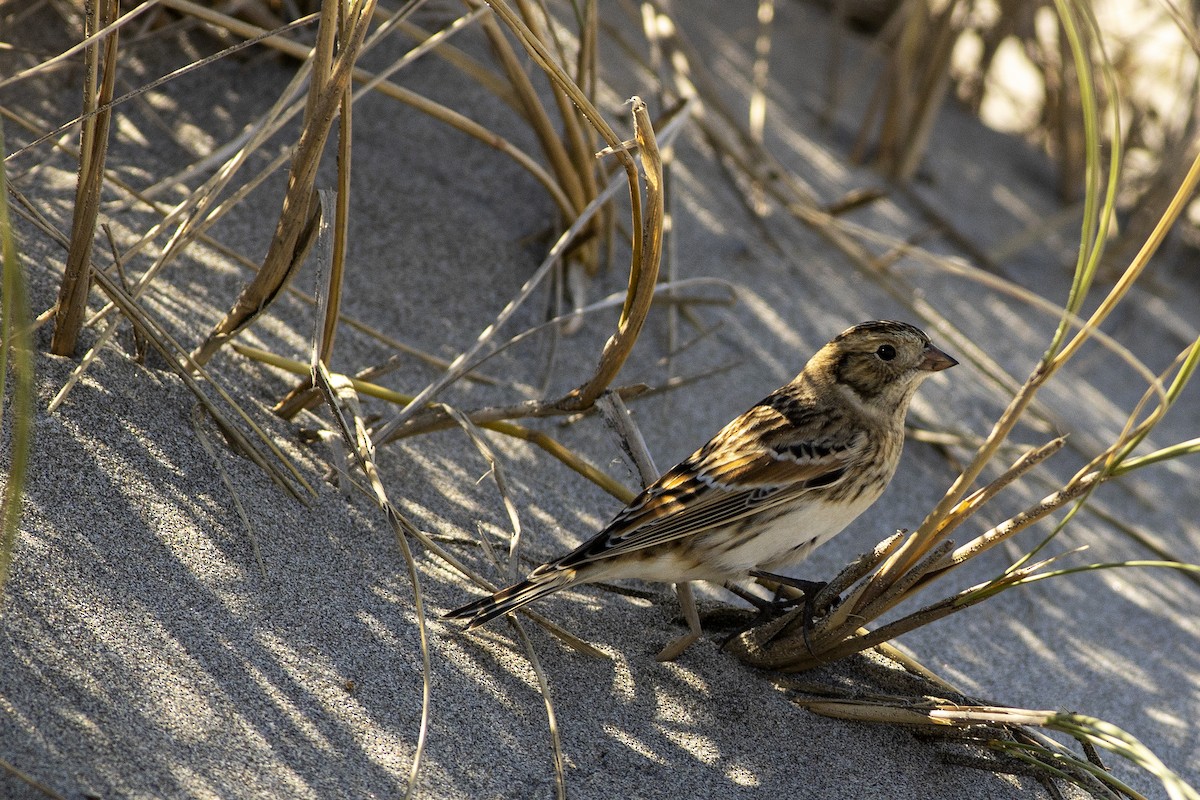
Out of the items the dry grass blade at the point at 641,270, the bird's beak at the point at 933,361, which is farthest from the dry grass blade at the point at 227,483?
the bird's beak at the point at 933,361

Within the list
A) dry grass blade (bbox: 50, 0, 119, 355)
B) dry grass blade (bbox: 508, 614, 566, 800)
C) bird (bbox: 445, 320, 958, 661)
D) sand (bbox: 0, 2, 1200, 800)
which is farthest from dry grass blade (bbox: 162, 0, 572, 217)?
dry grass blade (bbox: 508, 614, 566, 800)

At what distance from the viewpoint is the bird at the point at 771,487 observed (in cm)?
281

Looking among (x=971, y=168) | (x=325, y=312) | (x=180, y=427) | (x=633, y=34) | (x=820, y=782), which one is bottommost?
(x=820, y=782)

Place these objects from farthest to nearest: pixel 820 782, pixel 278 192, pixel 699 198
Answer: pixel 699 198, pixel 278 192, pixel 820 782

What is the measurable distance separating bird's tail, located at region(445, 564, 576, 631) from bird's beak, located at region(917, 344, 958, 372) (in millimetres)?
1283

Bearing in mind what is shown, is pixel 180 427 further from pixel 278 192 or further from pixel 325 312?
pixel 278 192

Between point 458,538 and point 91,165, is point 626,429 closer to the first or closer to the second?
point 458,538

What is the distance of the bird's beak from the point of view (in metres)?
3.33

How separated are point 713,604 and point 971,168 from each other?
3879mm

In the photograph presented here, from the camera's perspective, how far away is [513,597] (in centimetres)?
266

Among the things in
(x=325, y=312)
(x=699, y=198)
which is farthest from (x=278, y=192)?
(x=699, y=198)

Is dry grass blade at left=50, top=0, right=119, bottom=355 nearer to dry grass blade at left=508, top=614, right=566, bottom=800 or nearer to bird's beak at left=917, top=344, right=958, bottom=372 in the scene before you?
dry grass blade at left=508, top=614, right=566, bottom=800

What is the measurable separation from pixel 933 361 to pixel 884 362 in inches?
5.4

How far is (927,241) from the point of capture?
5.29 metres
